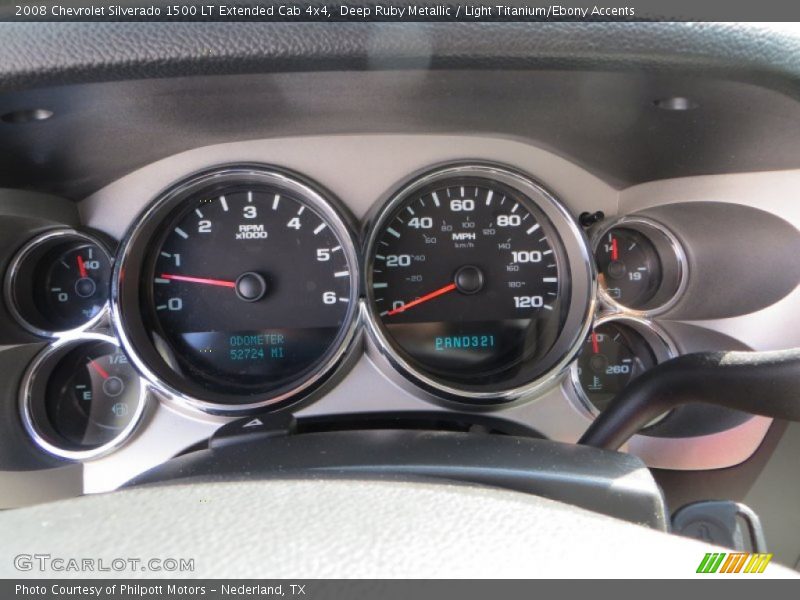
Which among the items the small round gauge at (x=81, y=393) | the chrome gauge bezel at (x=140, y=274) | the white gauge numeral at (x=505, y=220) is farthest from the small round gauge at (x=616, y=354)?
the small round gauge at (x=81, y=393)

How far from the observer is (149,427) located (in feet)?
6.40

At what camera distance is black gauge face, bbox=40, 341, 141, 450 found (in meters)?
2.05

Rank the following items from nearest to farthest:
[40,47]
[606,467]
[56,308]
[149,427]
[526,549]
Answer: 1. [526,549]
2. [40,47]
3. [606,467]
4. [149,427]
5. [56,308]

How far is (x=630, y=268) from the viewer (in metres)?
2.27

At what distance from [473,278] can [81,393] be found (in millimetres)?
1216

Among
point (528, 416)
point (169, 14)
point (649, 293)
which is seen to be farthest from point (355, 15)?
point (649, 293)

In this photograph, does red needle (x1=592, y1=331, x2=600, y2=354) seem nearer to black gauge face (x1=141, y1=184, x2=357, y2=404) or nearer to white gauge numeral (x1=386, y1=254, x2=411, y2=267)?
white gauge numeral (x1=386, y1=254, x2=411, y2=267)

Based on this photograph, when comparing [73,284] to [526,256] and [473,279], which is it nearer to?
[473,279]

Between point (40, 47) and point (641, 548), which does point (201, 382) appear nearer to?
point (40, 47)

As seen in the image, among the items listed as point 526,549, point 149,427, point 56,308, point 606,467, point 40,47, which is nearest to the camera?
point 526,549

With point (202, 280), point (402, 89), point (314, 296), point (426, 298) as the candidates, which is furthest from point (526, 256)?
point (202, 280)

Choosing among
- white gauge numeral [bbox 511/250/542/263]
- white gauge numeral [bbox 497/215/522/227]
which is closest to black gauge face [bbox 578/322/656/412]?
white gauge numeral [bbox 511/250/542/263]

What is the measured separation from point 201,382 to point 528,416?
947 millimetres

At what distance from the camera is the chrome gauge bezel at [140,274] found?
1.92 meters
